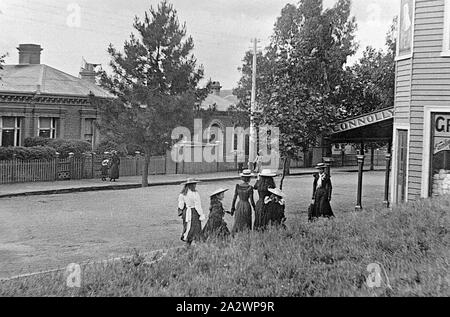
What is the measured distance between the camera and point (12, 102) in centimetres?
2522

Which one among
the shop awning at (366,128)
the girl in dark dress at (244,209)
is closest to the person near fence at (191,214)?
the girl in dark dress at (244,209)

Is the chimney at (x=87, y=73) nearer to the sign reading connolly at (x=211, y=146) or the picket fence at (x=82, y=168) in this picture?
the picket fence at (x=82, y=168)

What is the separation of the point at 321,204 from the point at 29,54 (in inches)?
789

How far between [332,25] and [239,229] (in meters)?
9.39

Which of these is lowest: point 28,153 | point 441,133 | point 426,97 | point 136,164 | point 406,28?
point 136,164

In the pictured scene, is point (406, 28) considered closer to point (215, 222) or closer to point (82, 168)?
point (215, 222)

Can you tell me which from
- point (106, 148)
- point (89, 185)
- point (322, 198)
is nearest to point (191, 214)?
point (322, 198)

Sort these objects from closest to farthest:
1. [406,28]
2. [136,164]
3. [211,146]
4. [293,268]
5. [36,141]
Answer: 1. [293,268]
2. [406,28]
3. [36,141]
4. [136,164]
5. [211,146]

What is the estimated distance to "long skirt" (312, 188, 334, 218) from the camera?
11.6 m

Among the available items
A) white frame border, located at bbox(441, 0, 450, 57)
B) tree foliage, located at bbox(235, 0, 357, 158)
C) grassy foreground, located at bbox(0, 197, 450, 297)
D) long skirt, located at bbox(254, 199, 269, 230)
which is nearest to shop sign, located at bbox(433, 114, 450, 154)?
white frame border, located at bbox(441, 0, 450, 57)

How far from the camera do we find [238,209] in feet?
31.2

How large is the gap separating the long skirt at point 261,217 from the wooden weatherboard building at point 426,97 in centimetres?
420

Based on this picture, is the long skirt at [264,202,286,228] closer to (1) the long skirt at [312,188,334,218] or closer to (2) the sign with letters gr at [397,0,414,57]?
(1) the long skirt at [312,188,334,218]
